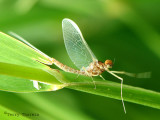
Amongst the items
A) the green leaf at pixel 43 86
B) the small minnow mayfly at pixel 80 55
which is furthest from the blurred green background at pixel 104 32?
the green leaf at pixel 43 86

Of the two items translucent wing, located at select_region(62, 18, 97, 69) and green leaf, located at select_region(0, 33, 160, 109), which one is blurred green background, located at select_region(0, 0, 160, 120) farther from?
green leaf, located at select_region(0, 33, 160, 109)

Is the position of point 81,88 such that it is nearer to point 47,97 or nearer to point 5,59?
point 5,59

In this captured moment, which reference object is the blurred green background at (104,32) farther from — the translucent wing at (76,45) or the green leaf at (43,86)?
the green leaf at (43,86)

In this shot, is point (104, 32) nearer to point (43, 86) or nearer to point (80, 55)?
point (80, 55)

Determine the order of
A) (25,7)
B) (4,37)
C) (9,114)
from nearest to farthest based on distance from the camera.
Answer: (9,114) < (4,37) < (25,7)

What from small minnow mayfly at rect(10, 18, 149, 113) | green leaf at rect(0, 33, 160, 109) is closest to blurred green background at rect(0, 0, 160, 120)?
small minnow mayfly at rect(10, 18, 149, 113)

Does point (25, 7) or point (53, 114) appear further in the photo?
point (25, 7)

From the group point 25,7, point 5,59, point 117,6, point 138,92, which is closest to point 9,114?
point 5,59
